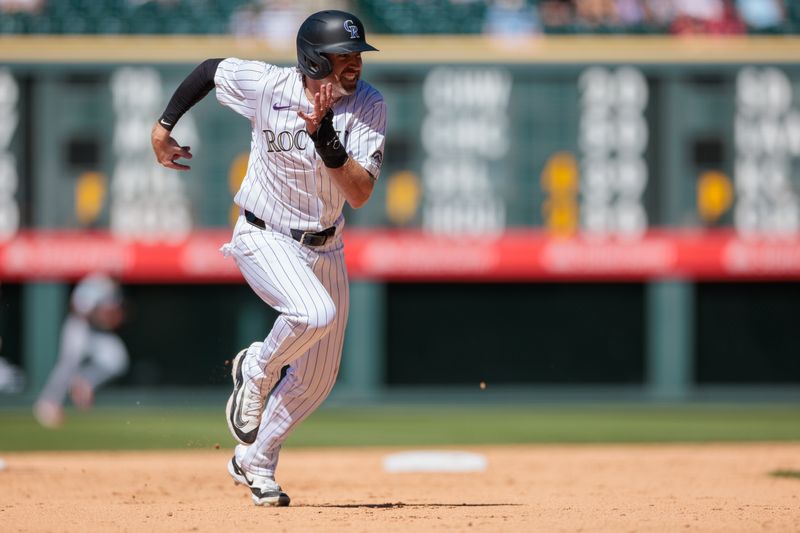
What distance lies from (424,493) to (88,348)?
25.9 ft

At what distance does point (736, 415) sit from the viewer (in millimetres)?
14383

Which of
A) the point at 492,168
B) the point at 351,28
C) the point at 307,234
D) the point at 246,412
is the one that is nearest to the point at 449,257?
the point at 492,168

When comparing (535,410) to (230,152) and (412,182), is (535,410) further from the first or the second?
(230,152)

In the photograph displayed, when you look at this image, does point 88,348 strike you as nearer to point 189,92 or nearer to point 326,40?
point 189,92

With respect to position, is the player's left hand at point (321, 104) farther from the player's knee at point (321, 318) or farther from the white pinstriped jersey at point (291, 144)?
the player's knee at point (321, 318)

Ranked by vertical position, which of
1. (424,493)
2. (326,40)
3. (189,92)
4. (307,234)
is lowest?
(424,493)

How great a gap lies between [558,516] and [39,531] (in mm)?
1915

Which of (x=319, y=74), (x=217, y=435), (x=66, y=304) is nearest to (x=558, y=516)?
(x=319, y=74)

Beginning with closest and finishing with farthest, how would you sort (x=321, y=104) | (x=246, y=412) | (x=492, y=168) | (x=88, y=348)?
(x=321, y=104) → (x=246, y=412) → (x=88, y=348) → (x=492, y=168)

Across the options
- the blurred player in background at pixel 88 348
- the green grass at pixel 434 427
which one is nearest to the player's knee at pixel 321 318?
the green grass at pixel 434 427

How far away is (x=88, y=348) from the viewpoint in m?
13.9

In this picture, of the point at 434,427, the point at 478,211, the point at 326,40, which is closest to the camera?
the point at 326,40

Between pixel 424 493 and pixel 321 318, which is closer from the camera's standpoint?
pixel 321 318

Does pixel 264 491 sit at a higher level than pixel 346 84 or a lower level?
lower
